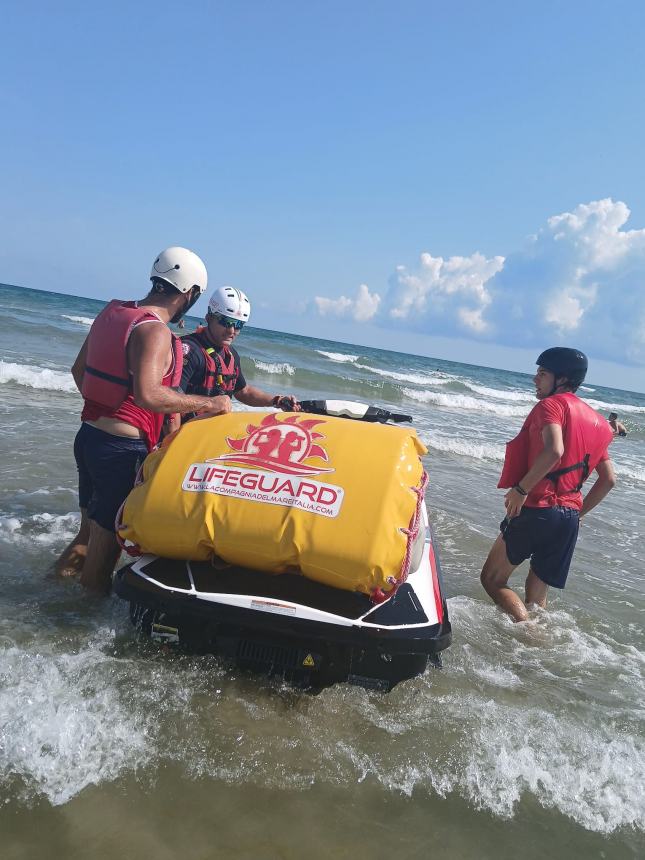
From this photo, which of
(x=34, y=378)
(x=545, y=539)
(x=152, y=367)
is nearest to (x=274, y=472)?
(x=152, y=367)

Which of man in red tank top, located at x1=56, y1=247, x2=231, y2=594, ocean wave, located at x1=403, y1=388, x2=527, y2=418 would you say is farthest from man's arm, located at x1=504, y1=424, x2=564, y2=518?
ocean wave, located at x1=403, y1=388, x2=527, y2=418

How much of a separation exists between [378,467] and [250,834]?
1579mm

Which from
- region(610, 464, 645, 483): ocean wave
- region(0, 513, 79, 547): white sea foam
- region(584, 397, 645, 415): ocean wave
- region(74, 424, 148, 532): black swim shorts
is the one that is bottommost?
region(0, 513, 79, 547): white sea foam

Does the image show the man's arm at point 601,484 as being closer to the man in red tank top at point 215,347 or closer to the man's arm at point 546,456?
the man's arm at point 546,456

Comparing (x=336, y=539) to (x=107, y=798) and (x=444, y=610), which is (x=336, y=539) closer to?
(x=444, y=610)

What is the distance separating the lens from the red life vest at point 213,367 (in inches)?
182

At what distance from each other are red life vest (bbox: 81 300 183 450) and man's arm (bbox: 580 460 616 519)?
3.25 m

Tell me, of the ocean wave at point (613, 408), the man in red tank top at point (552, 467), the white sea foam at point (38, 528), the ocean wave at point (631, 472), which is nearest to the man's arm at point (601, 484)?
the man in red tank top at point (552, 467)

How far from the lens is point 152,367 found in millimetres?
3293

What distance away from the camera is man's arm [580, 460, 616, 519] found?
15.1ft

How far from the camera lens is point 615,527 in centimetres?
870

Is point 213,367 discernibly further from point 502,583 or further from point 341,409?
point 502,583

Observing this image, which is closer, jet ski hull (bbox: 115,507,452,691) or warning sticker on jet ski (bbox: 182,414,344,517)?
jet ski hull (bbox: 115,507,452,691)

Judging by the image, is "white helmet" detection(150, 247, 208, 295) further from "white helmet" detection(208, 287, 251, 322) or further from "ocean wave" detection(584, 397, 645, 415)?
"ocean wave" detection(584, 397, 645, 415)
